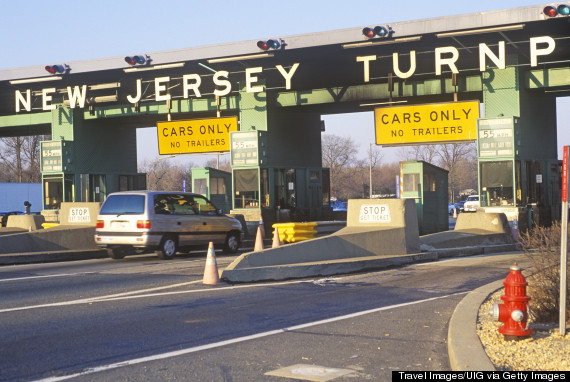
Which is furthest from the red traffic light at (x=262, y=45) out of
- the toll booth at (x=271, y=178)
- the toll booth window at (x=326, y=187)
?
the toll booth window at (x=326, y=187)

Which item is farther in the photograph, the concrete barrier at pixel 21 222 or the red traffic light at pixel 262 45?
the concrete barrier at pixel 21 222

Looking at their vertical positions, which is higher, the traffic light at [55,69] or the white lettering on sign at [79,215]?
the traffic light at [55,69]

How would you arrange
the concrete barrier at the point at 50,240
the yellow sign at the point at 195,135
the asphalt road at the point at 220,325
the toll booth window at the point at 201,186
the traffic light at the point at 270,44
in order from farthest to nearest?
the toll booth window at the point at 201,186 < the yellow sign at the point at 195,135 < the traffic light at the point at 270,44 < the concrete barrier at the point at 50,240 < the asphalt road at the point at 220,325

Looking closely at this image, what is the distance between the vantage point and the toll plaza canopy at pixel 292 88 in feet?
78.6

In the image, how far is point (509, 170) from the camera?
24.7 m

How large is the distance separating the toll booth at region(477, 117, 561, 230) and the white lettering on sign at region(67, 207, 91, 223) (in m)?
13.0

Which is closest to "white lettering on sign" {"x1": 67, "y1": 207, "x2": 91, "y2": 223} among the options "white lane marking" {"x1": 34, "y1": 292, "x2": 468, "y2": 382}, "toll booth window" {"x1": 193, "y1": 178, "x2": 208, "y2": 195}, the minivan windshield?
the minivan windshield

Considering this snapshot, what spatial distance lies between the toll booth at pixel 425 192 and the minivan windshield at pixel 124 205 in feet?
40.8

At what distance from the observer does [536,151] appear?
2634 centimetres

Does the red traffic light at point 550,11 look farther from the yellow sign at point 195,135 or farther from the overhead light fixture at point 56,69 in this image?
the overhead light fixture at point 56,69

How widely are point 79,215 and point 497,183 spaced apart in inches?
547

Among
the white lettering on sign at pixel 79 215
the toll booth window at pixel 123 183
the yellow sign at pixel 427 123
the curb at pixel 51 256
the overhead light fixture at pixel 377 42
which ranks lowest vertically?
the curb at pixel 51 256

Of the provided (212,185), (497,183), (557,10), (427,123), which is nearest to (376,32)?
(427,123)

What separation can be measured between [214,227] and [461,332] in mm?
13457
